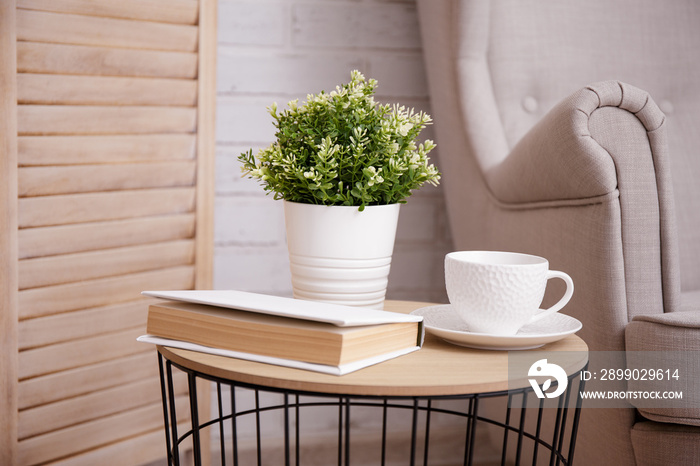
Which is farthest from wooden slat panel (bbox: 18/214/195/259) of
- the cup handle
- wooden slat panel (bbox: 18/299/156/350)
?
the cup handle

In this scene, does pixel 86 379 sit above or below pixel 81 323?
below

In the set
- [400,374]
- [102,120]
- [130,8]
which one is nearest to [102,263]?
[102,120]

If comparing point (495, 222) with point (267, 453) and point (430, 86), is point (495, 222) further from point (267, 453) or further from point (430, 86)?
point (267, 453)

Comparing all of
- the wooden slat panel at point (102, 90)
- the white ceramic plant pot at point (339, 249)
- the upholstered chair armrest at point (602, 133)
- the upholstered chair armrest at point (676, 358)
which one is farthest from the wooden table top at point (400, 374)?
the wooden slat panel at point (102, 90)

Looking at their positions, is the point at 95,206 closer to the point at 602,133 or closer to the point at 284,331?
the point at 284,331

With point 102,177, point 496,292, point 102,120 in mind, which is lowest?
point 496,292

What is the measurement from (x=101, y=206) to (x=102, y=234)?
2.0 inches

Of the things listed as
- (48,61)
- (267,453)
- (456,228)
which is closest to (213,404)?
(267,453)

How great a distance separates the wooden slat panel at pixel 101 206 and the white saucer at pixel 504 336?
66 cm

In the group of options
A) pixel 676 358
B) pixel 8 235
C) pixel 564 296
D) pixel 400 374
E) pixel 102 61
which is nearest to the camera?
pixel 400 374

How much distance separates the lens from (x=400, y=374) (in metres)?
0.60

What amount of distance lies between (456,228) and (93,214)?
74 centimetres

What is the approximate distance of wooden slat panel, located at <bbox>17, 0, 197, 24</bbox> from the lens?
110cm

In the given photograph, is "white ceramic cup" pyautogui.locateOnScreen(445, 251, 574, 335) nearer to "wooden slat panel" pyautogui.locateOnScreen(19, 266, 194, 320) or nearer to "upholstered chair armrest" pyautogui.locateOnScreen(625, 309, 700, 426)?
"upholstered chair armrest" pyautogui.locateOnScreen(625, 309, 700, 426)
